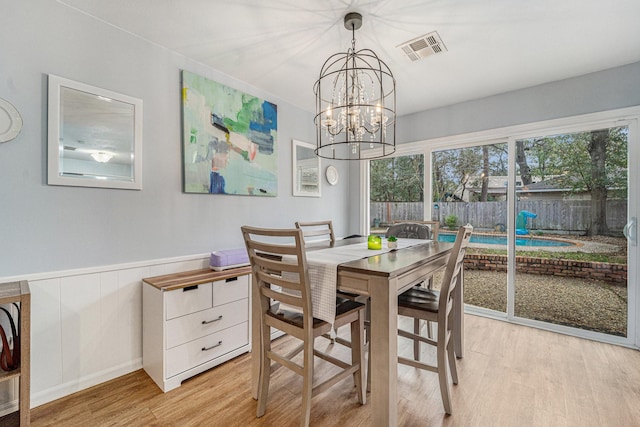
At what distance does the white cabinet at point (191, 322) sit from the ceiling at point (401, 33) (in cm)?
182

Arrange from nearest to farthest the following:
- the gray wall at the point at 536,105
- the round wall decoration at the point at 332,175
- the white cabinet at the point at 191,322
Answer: the white cabinet at the point at 191,322 < the gray wall at the point at 536,105 < the round wall decoration at the point at 332,175

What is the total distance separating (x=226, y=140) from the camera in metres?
2.62

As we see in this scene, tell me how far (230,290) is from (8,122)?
5.47ft

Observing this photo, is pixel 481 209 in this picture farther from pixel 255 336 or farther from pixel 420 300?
pixel 255 336

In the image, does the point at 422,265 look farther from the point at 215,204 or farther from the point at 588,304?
the point at 588,304

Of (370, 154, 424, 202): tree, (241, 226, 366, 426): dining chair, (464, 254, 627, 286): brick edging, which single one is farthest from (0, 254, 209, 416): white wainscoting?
(464, 254, 627, 286): brick edging

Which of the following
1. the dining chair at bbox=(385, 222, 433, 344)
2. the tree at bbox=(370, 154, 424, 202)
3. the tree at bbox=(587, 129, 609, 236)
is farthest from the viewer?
the tree at bbox=(370, 154, 424, 202)

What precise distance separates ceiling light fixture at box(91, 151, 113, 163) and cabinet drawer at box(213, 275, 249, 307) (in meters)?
1.14

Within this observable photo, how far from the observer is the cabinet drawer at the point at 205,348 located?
1873mm

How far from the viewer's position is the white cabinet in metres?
1.86

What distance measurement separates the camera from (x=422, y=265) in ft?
5.20

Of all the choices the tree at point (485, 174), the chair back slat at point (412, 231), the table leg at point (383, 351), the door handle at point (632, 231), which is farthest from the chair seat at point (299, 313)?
the door handle at point (632, 231)

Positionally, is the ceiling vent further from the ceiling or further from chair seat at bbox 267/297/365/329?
chair seat at bbox 267/297/365/329

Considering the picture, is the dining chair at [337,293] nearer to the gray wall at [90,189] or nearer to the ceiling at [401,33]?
the gray wall at [90,189]
